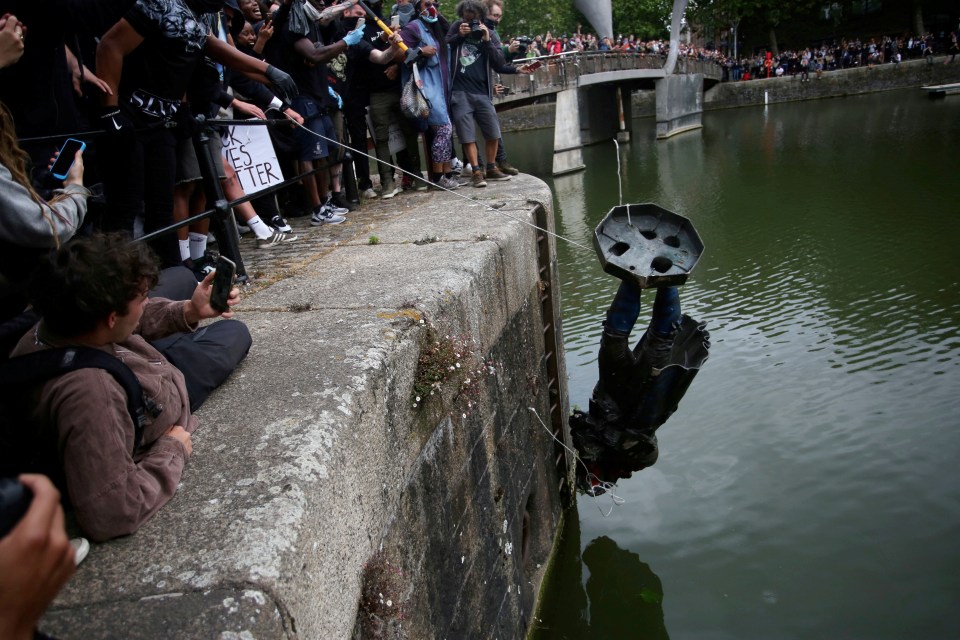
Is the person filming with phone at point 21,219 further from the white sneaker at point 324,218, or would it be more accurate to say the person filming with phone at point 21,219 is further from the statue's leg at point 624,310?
the white sneaker at point 324,218

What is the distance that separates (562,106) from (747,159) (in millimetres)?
6220

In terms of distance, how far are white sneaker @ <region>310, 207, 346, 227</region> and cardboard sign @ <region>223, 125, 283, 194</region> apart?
807 mm

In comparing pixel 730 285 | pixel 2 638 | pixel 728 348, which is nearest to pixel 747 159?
pixel 730 285

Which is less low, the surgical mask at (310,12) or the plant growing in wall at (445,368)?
the surgical mask at (310,12)

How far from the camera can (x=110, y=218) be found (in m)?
3.68

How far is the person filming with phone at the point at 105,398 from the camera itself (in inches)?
70.5

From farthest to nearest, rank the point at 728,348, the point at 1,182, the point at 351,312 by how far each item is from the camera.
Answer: the point at 728,348 < the point at 351,312 < the point at 1,182

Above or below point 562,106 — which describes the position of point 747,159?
below

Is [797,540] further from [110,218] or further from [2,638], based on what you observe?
[2,638]

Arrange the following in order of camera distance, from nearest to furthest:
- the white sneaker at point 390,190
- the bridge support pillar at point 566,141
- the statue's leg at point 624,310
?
the statue's leg at point 624,310 → the white sneaker at point 390,190 → the bridge support pillar at point 566,141

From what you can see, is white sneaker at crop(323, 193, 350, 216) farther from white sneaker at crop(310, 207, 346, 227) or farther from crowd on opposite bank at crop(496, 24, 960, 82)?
crowd on opposite bank at crop(496, 24, 960, 82)

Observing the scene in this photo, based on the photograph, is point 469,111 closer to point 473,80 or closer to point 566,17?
point 473,80

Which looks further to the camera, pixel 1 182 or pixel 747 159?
pixel 747 159

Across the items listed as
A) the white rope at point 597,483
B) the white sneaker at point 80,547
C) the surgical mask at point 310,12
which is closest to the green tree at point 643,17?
the surgical mask at point 310,12
